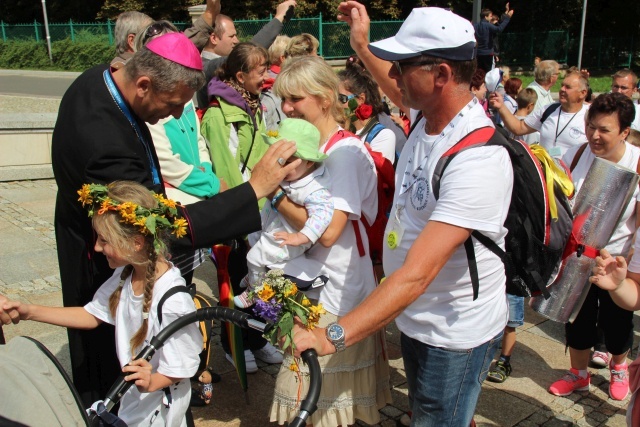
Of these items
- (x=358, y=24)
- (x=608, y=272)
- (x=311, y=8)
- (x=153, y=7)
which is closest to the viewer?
(x=608, y=272)

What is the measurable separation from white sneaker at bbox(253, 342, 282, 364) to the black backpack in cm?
231

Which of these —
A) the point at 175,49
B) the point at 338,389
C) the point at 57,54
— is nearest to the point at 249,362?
the point at 338,389

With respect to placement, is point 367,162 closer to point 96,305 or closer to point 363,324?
point 363,324

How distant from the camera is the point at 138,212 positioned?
2348mm

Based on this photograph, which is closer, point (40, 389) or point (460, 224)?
point (40, 389)

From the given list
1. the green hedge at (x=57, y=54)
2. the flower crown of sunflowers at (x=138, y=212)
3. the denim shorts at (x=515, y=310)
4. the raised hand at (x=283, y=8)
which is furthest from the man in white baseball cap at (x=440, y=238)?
the green hedge at (x=57, y=54)

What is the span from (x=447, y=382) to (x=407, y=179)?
2.64ft

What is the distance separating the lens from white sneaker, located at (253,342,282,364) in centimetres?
449

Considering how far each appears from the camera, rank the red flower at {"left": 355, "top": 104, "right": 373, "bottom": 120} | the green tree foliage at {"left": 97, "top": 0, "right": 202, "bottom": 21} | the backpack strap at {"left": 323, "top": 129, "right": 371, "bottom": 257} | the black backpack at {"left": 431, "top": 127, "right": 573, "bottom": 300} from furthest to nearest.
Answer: the green tree foliage at {"left": 97, "top": 0, "right": 202, "bottom": 21} → the red flower at {"left": 355, "top": 104, "right": 373, "bottom": 120} → the backpack strap at {"left": 323, "top": 129, "right": 371, "bottom": 257} → the black backpack at {"left": 431, "top": 127, "right": 573, "bottom": 300}

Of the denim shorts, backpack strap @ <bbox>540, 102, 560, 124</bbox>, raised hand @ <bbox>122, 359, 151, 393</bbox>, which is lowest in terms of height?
the denim shorts

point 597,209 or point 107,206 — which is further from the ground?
Result: point 107,206

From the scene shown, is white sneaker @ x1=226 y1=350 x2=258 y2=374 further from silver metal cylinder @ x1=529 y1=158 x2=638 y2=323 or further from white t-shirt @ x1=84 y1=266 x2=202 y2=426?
silver metal cylinder @ x1=529 y1=158 x2=638 y2=323

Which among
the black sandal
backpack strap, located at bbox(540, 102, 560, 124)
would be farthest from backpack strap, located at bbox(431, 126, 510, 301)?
backpack strap, located at bbox(540, 102, 560, 124)

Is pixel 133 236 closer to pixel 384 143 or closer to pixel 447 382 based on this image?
pixel 447 382
